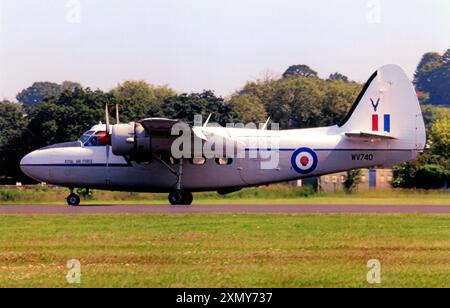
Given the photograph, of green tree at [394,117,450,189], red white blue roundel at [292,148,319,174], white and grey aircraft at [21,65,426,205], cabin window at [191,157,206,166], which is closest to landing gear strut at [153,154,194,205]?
white and grey aircraft at [21,65,426,205]

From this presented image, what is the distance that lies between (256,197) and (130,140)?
30.0 ft

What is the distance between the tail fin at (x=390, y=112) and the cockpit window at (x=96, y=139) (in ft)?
29.0

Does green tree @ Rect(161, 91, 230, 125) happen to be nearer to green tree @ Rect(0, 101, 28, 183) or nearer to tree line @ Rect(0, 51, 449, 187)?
tree line @ Rect(0, 51, 449, 187)

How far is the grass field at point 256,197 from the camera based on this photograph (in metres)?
40.2

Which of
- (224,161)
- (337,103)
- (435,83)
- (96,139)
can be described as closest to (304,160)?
(224,161)

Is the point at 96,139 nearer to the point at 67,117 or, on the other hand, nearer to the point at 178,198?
the point at 178,198

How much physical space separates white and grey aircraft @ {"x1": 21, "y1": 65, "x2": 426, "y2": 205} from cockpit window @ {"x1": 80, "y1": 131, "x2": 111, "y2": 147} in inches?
0.9

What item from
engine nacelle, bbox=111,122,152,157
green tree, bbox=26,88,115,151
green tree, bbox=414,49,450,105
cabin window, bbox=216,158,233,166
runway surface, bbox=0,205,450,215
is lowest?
runway surface, bbox=0,205,450,215

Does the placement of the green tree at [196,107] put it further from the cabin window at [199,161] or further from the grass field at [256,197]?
the cabin window at [199,161]

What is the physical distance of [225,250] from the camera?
1841 centimetres

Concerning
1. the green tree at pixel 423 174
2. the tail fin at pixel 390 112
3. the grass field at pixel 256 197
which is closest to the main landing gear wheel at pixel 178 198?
the grass field at pixel 256 197

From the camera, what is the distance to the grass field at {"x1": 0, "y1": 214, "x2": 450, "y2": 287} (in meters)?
14.7

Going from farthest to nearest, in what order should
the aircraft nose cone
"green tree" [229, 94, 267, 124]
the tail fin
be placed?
"green tree" [229, 94, 267, 124] → the aircraft nose cone → the tail fin

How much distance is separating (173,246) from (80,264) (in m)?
2.98
